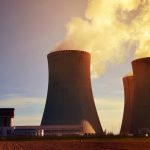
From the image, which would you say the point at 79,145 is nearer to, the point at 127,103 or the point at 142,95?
the point at 142,95

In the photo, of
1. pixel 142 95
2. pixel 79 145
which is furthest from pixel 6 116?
pixel 79 145

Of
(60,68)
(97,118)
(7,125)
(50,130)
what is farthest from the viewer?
(7,125)

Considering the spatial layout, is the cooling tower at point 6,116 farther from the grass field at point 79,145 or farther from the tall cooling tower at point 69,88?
the grass field at point 79,145

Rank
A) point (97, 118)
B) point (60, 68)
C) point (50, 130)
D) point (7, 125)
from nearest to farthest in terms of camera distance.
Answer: point (60, 68)
point (97, 118)
point (50, 130)
point (7, 125)

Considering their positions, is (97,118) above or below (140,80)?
below

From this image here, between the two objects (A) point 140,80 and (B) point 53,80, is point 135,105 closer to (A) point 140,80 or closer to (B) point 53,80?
(A) point 140,80

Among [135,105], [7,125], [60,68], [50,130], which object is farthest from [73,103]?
[7,125]

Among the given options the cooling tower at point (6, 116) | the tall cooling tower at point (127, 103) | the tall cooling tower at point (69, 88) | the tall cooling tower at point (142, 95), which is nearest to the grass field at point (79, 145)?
the tall cooling tower at point (69, 88)

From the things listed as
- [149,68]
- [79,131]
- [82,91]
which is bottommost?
[79,131]
